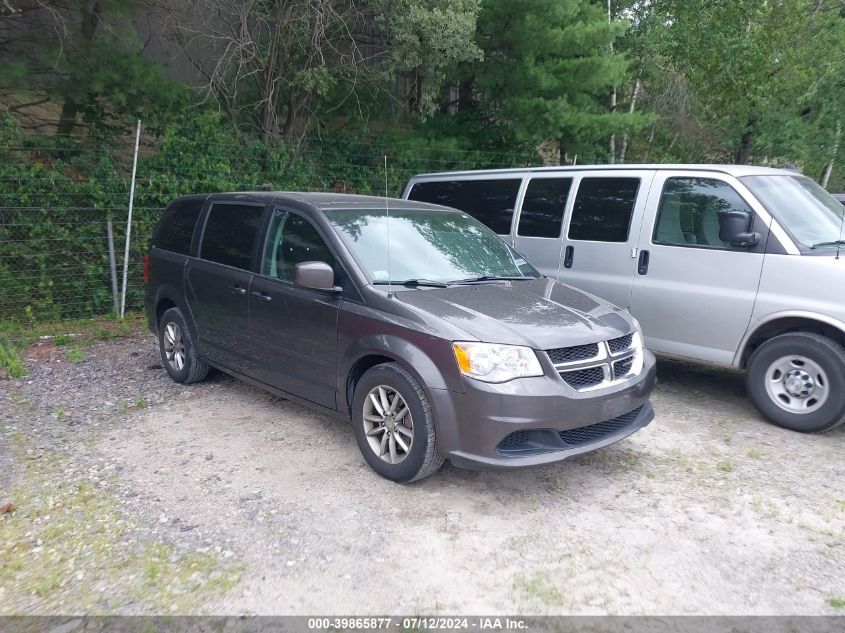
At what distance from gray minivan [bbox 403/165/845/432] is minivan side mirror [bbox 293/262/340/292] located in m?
3.08

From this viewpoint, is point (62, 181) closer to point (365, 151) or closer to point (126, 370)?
point (126, 370)

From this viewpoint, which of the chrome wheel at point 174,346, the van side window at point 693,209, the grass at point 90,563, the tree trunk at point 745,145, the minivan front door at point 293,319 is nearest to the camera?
the grass at point 90,563

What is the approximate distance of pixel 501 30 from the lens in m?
11.6

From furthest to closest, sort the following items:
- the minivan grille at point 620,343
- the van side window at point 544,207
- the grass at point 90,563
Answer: the van side window at point 544,207 < the minivan grille at point 620,343 < the grass at point 90,563

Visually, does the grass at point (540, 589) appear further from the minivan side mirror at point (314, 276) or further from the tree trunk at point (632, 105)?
the tree trunk at point (632, 105)

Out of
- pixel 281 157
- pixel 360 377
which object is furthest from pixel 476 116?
pixel 360 377

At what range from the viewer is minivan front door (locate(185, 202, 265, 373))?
5.38 m

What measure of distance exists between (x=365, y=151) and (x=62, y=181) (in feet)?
16.1

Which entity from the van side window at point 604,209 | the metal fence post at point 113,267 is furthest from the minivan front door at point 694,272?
the metal fence post at point 113,267

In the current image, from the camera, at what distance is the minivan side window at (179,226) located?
616cm

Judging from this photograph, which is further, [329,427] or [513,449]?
[329,427]

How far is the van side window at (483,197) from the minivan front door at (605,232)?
A: 766 mm

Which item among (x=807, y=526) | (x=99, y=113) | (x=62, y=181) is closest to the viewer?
(x=807, y=526)

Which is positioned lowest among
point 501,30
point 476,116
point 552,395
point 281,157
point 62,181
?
point 552,395
